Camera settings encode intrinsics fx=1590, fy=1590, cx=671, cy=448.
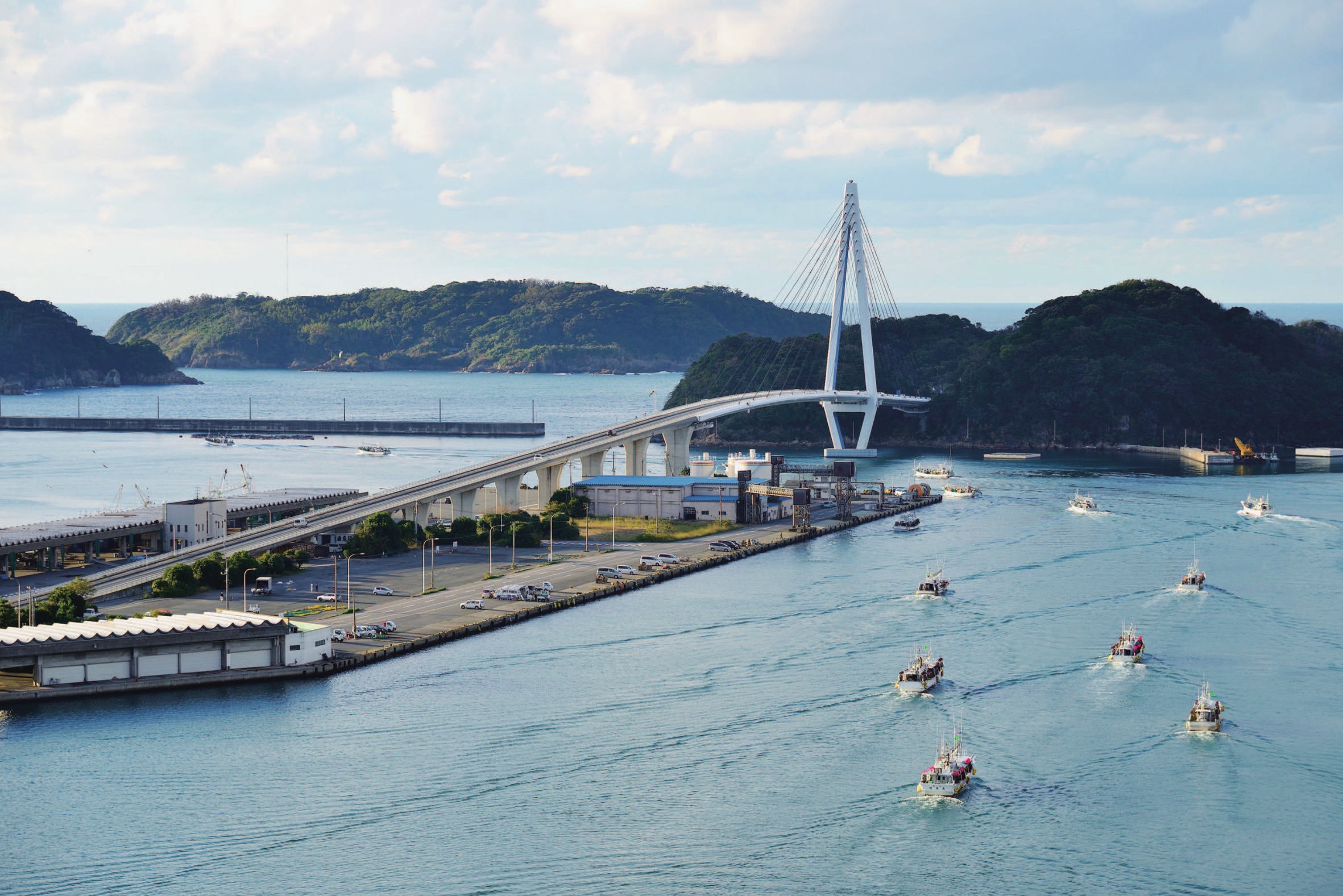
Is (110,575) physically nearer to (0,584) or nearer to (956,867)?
(0,584)

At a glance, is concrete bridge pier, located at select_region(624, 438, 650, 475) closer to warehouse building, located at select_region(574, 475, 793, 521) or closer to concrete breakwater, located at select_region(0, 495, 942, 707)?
warehouse building, located at select_region(574, 475, 793, 521)

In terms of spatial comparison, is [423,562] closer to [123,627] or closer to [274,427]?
[123,627]

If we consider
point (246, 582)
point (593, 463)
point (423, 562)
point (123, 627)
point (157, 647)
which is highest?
point (593, 463)

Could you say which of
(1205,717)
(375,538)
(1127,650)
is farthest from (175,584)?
(1205,717)

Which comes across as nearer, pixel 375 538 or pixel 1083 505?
pixel 375 538

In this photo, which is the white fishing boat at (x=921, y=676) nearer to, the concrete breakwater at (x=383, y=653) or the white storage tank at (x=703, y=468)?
the concrete breakwater at (x=383, y=653)

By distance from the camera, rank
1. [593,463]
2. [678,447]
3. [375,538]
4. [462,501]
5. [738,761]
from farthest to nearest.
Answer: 1. [678,447]
2. [593,463]
3. [462,501]
4. [375,538]
5. [738,761]

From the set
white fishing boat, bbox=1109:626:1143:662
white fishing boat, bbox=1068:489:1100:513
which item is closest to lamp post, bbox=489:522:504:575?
white fishing boat, bbox=1109:626:1143:662

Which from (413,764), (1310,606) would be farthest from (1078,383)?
(413,764)
